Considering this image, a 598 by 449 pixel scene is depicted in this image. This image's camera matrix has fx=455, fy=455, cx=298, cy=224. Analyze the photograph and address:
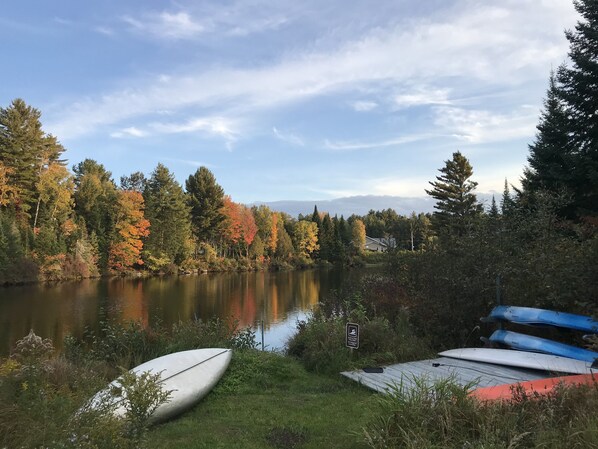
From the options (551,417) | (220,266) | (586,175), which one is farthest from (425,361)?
(220,266)

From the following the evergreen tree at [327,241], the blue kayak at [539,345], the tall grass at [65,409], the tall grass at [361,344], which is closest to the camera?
the tall grass at [65,409]

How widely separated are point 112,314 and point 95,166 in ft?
185

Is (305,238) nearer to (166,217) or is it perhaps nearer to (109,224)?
(166,217)

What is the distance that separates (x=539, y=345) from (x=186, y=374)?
16.9 feet

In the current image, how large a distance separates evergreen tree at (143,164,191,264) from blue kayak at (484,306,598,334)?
143 ft

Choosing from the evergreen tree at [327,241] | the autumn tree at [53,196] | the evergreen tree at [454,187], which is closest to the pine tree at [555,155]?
the evergreen tree at [454,187]

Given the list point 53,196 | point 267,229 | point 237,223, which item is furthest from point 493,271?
point 267,229

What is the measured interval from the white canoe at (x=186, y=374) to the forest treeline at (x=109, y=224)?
2008 cm

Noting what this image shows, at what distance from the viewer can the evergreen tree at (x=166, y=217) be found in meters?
47.7

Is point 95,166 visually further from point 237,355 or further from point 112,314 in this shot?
point 237,355

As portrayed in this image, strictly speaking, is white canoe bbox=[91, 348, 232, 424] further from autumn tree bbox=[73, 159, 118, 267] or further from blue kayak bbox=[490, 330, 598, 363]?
autumn tree bbox=[73, 159, 118, 267]

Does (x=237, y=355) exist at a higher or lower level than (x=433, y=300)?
lower

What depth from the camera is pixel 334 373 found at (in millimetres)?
7121

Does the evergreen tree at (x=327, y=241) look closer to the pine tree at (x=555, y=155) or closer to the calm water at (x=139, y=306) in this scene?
the calm water at (x=139, y=306)
